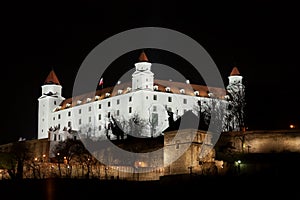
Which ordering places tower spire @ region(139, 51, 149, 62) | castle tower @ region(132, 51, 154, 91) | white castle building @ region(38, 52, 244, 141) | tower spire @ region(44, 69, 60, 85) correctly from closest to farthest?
white castle building @ region(38, 52, 244, 141) < castle tower @ region(132, 51, 154, 91) < tower spire @ region(139, 51, 149, 62) < tower spire @ region(44, 69, 60, 85)

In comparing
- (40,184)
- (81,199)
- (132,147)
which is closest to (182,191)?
(81,199)

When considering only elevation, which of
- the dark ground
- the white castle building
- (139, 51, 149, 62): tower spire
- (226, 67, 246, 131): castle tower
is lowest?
the dark ground

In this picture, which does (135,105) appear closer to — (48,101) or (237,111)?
(48,101)

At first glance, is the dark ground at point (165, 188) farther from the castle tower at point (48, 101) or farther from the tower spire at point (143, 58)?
the castle tower at point (48, 101)

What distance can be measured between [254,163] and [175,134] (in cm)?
607

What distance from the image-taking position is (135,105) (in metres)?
85.9

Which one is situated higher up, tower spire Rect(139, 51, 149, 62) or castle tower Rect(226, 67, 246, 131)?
tower spire Rect(139, 51, 149, 62)

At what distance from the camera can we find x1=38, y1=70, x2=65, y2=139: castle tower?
98.9 m

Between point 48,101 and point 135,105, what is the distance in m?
19.6

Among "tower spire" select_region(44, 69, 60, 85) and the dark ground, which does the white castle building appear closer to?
"tower spire" select_region(44, 69, 60, 85)

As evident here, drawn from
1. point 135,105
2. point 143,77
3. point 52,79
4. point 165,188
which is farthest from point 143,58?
point 165,188

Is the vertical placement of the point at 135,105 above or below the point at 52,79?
below

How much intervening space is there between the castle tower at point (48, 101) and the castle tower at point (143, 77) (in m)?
16.8

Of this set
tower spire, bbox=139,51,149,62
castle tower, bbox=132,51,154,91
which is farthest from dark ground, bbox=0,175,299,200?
tower spire, bbox=139,51,149,62
